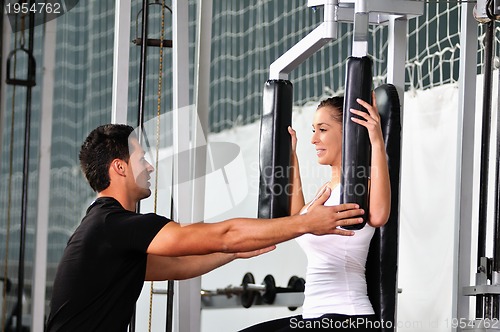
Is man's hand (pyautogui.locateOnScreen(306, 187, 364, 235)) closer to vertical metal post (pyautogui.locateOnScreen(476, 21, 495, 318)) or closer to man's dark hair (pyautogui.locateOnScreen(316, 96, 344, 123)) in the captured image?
man's dark hair (pyautogui.locateOnScreen(316, 96, 344, 123))

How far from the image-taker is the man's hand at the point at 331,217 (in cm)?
199

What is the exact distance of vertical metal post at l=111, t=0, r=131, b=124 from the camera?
309 centimetres

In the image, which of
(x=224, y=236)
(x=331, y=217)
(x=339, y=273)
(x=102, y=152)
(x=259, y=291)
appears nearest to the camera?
(x=331, y=217)

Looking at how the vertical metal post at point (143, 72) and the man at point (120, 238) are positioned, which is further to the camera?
the vertical metal post at point (143, 72)

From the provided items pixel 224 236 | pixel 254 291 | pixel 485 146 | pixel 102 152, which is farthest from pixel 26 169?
pixel 485 146

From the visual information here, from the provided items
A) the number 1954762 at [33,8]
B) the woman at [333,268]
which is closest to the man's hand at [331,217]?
the woman at [333,268]

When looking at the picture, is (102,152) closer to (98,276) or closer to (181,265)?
(98,276)

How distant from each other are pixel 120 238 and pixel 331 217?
632 mm

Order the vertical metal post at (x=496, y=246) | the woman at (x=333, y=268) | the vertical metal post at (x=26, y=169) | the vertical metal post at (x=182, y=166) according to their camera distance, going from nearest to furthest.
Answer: the woman at (x=333, y=268) < the vertical metal post at (x=496, y=246) < the vertical metal post at (x=26, y=169) < the vertical metal post at (x=182, y=166)

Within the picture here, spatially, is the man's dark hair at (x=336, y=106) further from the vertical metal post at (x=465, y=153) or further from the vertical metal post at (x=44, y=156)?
the vertical metal post at (x=44, y=156)

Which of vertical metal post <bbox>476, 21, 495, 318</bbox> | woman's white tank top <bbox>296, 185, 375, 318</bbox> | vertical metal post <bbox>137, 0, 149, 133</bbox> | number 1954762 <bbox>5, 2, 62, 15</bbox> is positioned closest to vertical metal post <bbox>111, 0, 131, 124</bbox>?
vertical metal post <bbox>137, 0, 149, 133</bbox>

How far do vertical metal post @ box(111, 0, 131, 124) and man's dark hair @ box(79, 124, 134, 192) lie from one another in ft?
1.78

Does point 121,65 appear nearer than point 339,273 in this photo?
No

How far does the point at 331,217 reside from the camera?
2016 millimetres
